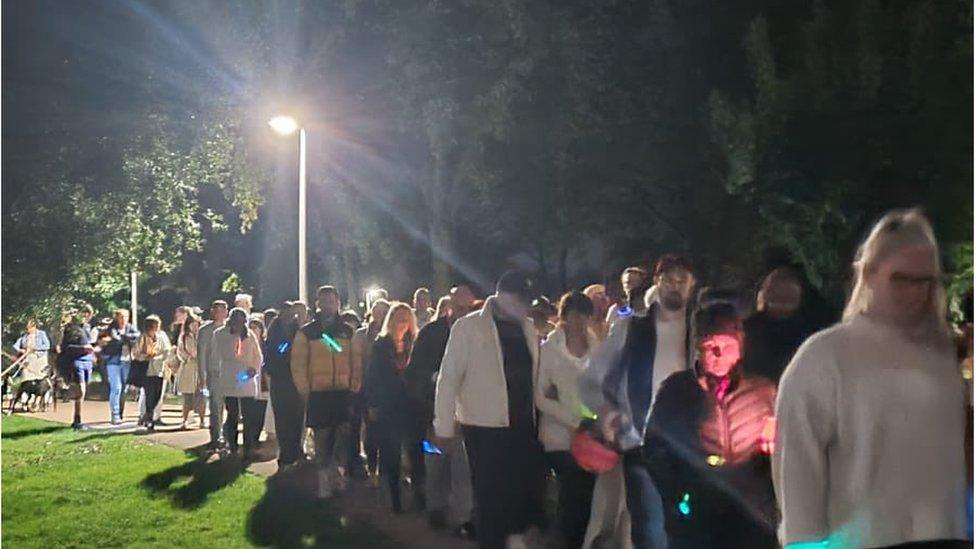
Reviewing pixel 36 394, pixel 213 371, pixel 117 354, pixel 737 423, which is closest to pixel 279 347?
pixel 213 371

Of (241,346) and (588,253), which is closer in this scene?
(241,346)

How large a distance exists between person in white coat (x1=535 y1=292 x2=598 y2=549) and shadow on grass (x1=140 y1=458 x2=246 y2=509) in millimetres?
3291

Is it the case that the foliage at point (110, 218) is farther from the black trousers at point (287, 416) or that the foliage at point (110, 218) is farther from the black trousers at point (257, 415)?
the black trousers at point (287, 416)

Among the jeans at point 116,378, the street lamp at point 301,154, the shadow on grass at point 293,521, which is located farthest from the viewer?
the jeans at point 116,378

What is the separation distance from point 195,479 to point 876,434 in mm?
7478

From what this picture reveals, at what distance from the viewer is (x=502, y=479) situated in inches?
223

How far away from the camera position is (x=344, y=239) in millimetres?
16750

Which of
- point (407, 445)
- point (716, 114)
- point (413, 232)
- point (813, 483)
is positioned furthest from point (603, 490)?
point (413, 232)

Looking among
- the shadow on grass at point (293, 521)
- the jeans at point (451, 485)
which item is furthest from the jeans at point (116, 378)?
the jeans at point (451, 485)

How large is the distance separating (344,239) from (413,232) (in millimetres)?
1219

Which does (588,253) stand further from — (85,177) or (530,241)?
(85,177)

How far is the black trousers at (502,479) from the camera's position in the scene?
5.66 meters

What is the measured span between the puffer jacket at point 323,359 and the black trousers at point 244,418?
2051 mm

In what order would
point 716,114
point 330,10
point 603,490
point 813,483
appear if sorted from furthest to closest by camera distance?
point 330,10 < point 716,114 < point 603,490 < point 813,483
